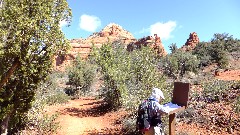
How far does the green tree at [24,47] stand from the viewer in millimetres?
8336

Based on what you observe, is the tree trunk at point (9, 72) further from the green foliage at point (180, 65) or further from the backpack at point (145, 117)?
the green foliage at point (180, 65)

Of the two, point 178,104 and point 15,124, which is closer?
point 178,104

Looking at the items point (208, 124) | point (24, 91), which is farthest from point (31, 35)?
point (208, 124)

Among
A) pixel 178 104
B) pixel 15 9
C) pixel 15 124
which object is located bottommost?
pixel 15 124

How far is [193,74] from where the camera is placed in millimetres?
29719

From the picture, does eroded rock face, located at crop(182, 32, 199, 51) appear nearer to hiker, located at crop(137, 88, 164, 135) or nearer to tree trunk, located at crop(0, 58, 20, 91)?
tree trunk, located at crop(0, 58, 20, 91)

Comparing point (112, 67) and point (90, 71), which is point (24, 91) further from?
point (90, 71)

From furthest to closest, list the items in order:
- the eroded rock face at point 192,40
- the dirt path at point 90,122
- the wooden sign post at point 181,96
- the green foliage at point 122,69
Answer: the eroded rock face at point 192,40, the green foliage at point 122,69, the dirt path at point 90,122, the wooden sign post at point 181,96

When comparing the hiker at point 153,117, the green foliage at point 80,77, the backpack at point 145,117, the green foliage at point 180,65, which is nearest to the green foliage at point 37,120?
the backpack at point 145,117

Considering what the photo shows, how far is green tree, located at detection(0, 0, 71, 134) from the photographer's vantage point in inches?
328

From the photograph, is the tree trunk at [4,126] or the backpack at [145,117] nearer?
the backpack at [145,117]

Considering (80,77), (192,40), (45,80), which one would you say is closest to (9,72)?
(45,80)

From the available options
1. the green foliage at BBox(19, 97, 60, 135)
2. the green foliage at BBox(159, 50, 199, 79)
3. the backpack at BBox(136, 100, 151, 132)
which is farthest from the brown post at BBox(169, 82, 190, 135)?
the green foliage at BBox(159, 50, 199, 79)

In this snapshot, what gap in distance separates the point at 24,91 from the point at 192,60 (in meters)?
23.7
